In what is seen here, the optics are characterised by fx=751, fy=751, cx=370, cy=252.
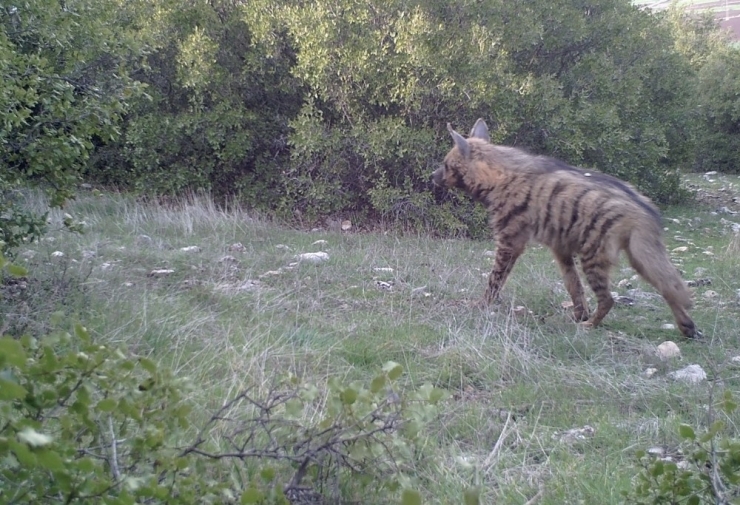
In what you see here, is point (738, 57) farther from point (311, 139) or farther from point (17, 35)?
point (17, 35)

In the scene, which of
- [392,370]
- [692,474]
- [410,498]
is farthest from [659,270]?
[410,498]

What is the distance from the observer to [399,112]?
39.3 ft

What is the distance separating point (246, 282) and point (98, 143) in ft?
30.8

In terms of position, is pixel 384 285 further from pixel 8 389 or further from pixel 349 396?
pixel 8 389

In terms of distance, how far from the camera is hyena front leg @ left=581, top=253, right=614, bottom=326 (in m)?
6.33

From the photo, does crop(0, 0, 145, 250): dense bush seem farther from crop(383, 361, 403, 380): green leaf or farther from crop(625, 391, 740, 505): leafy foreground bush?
crop(625, 391, 740, 505): leafy foreground bush

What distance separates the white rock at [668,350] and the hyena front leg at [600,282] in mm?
813

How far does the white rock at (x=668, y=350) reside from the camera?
17.5 ft

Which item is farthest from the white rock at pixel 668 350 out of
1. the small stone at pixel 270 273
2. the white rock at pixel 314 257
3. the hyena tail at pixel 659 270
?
the white rock at pixel 314 257

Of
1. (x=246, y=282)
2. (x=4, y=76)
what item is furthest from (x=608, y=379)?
(x=4, y=76)

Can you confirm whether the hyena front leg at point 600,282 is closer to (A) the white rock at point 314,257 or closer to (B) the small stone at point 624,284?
(B) the small stone at point 624,284

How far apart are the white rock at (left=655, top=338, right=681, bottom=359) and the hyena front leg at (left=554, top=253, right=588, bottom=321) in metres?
1.22

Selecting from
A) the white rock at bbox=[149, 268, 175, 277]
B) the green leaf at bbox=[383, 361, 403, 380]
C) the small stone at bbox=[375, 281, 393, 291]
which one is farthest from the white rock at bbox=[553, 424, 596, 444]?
the white rock at bbox=[149, 268, 175, 277]

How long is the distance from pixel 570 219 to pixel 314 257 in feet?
9.14
